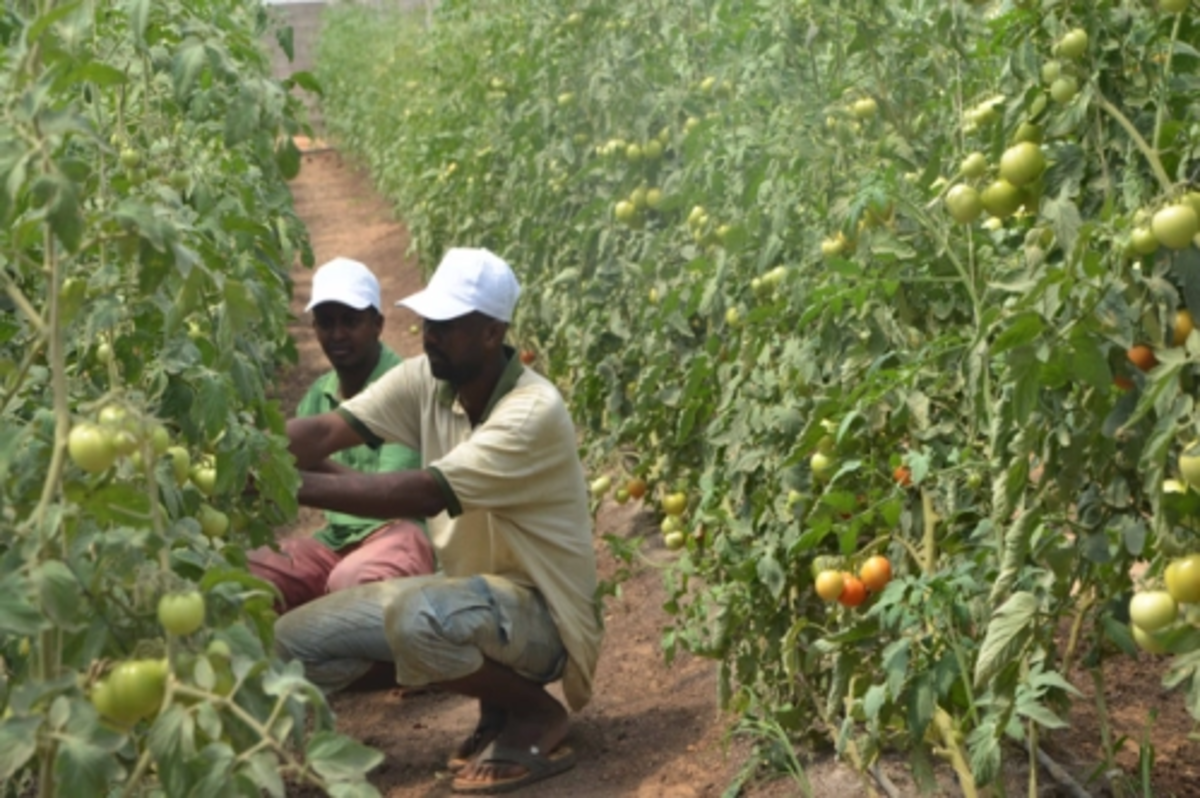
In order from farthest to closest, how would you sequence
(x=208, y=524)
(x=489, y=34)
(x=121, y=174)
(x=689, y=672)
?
(x=489, y=34) → (x=689, y=672) → (x=121, y=174) → (x=208, y=524)

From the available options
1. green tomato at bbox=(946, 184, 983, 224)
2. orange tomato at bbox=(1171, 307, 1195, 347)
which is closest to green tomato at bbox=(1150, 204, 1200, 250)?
orange tomato at bbox=(1171, 307, 1195, 347)

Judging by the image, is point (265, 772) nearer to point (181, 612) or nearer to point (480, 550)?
point (181, 612)

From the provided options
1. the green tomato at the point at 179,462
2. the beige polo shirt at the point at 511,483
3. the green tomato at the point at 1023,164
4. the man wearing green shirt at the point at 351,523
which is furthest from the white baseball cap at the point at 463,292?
the green tomato at the point at 1023,164

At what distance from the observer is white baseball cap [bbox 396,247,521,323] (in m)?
3.75

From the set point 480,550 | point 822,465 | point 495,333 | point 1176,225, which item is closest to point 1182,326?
point 1176,225

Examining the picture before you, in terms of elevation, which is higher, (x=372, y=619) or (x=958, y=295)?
(x=958, y=295)

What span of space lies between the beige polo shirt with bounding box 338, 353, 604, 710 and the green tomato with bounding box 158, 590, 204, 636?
75.5 inches

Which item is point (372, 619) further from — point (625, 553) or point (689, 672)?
point (689, 672)

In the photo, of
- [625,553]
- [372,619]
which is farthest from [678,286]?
[372,619]

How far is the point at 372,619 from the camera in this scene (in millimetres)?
3877

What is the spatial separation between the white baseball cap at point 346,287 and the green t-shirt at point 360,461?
19 cm

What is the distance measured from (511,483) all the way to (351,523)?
94cm

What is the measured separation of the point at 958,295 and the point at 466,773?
5.03 ft

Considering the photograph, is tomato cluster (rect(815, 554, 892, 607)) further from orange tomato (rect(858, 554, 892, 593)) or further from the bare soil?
the bare soil
